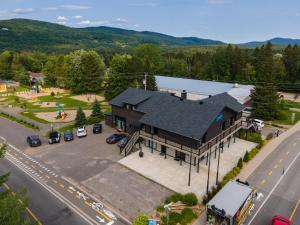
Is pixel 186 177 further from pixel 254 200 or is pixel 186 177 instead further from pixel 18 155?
pixel 18 155

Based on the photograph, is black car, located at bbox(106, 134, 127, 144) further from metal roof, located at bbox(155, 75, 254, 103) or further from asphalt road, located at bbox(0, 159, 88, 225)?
metal roof, located at bbox(155, 75, 254, 103)

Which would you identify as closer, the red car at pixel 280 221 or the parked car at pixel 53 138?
the red car at pixel 280 221

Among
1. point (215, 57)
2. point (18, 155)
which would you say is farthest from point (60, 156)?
point (215, 57)

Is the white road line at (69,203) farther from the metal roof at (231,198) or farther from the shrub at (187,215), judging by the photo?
the metal roof at (231,198)

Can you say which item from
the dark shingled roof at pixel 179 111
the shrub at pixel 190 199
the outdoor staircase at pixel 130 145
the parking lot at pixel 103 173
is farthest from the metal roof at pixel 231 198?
the outdoor staircase at pixel 130 145

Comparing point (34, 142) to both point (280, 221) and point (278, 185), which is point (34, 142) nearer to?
point (280, 221)

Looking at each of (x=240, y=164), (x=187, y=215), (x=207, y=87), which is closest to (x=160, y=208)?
(x=187, y=215)
